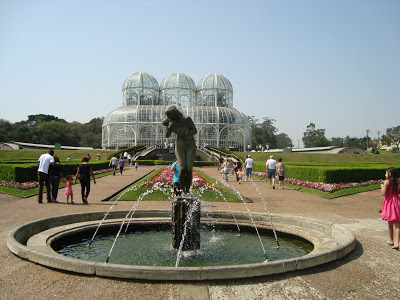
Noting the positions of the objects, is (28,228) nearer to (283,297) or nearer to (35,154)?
(283,297)

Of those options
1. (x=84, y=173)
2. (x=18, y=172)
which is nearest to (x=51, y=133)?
(x=18, y=172)

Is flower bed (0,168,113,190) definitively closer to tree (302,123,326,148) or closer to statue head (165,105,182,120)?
statue head (165,105,182,120)

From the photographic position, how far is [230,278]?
4359mm

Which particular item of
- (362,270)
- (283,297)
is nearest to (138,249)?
(283,297)

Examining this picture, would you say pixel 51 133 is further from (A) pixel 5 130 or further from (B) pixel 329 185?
(B) pixel 329 185

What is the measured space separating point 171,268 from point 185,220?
193cm

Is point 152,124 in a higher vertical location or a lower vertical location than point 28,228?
higher

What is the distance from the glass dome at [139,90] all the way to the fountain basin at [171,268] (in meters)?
53.3

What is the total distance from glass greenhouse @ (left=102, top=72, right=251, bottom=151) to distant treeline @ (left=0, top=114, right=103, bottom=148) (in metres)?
15.9

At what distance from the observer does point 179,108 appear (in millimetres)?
55125

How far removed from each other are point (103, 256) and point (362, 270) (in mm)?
4171

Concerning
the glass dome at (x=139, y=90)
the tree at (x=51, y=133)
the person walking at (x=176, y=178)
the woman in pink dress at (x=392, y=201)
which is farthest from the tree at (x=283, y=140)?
the woman in pink dress at (x=392, y=201)

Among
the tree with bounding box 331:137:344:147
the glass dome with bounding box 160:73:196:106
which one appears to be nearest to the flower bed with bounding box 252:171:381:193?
the glass dome with bounding box 160:73:196:106

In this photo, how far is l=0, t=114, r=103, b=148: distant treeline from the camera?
6481 centimetres
